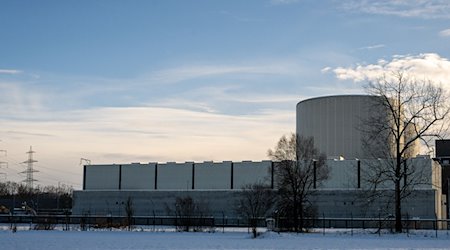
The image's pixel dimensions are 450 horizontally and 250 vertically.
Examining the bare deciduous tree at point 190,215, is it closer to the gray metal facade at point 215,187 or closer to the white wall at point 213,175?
the gray metal facade at point 215,187

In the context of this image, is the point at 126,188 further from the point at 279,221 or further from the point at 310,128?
the point at 279,221

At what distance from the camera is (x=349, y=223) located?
235 feet

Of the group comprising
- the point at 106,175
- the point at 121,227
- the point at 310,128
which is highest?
the point at 310,128

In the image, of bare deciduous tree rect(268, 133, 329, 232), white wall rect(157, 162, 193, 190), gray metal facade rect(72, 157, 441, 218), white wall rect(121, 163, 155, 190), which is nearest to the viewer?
bare deciduous tree rect(268, 133, 329, 232)

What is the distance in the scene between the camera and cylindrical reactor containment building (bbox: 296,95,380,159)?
80625 millimetres

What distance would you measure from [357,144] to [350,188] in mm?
7335

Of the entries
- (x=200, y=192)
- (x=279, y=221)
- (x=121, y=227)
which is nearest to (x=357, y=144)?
(x=200, y=192)

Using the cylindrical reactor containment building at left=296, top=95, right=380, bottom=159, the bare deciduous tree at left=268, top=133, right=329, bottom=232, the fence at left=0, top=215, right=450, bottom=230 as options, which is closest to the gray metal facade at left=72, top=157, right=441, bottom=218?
the fence at left=0, top=215, right=450, bottom=230

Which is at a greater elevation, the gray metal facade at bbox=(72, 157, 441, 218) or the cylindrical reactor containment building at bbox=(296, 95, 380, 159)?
the cylindrical reactor containment building at bbox=(296, 95, 380, 159)

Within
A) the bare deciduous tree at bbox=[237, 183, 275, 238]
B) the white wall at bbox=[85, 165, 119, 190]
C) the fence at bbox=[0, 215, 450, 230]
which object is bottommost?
the fence at bbox=[0, 215, 450, 230]

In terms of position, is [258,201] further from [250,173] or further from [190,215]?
[250,173]

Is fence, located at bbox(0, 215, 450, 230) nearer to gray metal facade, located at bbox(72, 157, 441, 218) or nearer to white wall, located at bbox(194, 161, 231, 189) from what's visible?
gray metal facade, located at bbox(72, 157, 441, 218)

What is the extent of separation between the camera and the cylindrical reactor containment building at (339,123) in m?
80.6

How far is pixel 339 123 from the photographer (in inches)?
3211
